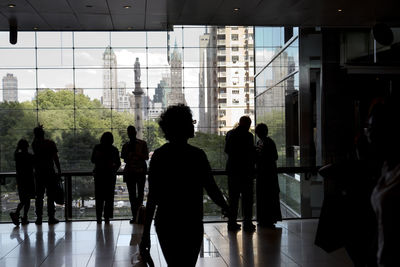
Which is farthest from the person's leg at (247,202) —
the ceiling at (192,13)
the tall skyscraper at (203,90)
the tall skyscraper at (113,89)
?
the tall skyscraper at (203,90)

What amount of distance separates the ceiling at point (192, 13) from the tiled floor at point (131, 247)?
3.56 m

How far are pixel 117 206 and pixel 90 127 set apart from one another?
38.9 ft

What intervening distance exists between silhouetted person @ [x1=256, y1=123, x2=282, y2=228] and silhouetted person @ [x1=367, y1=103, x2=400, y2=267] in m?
5.56

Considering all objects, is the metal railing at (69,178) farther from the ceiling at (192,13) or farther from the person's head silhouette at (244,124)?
the ceiling at (192,13)

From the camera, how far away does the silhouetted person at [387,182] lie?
79.4 inches

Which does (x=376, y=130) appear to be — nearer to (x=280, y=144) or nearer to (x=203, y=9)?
(x=203, y=9)

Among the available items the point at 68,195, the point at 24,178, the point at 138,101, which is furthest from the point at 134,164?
the point at 138,101

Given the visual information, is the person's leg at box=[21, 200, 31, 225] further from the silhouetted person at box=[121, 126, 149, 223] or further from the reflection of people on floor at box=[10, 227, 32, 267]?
the silhouetted person at box=[121, 126, 149, 223]

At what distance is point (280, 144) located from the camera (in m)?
17.1

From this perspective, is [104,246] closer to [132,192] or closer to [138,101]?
[132,192]

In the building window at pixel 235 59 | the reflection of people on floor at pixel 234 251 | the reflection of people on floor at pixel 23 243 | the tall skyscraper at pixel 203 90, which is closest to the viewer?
the reflection of people on floor at pixel 234 251

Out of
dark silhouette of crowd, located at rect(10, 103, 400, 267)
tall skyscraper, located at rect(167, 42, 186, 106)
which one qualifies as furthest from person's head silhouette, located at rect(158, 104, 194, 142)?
tall skyscraper, located at rect(167, 42, 186, 106)

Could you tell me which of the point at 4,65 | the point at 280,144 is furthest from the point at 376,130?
the point at 4,65

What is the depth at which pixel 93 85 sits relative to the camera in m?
20.5
